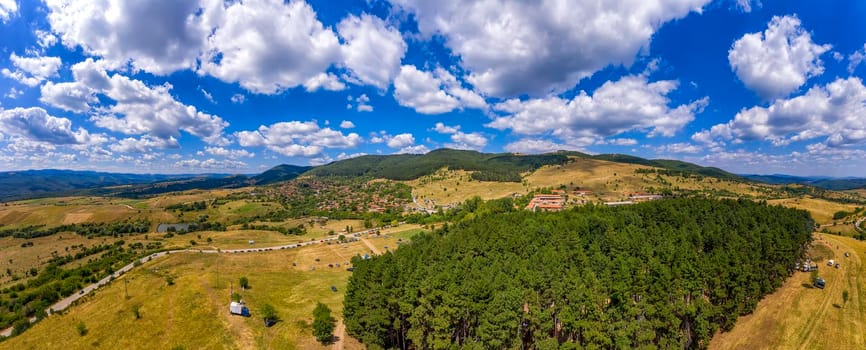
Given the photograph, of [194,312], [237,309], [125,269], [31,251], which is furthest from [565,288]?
[31,251]

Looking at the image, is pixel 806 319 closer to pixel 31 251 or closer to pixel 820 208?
pixel 820 208

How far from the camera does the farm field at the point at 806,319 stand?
171 feet

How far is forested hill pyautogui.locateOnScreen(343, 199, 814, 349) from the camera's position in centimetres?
4388

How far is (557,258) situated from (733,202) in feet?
259

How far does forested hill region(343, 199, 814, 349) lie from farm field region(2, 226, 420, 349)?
14247 mm

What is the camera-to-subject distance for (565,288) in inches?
1832

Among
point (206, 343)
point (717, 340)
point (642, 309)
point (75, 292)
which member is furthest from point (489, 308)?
point (75, 292)

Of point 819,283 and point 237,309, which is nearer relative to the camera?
point 237,309

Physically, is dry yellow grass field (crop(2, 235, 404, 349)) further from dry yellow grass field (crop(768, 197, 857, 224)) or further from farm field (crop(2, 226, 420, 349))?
dry yellow grass field (crop(768, 197, 857, 224))

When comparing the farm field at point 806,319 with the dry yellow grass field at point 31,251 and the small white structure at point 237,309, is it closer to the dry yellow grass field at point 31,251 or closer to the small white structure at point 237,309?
the small white structure at point 237,309

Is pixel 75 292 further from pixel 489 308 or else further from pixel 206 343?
pixel 489 308

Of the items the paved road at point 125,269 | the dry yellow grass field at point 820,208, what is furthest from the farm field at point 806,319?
the dry yellow grass field at point 820,208

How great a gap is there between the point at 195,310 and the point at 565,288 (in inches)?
2732

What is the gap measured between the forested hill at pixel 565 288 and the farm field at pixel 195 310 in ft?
46.7
